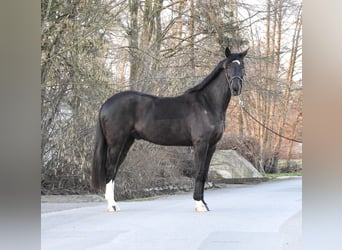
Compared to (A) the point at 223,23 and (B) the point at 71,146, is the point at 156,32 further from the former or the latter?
(B) the point at 71,146

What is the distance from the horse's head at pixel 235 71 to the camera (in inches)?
130

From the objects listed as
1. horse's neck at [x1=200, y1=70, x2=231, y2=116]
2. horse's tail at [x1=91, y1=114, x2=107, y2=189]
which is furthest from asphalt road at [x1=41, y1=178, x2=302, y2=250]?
horse's neck at [x1=200, y1=70, x2=231, y2=116]

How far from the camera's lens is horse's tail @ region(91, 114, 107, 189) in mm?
3414

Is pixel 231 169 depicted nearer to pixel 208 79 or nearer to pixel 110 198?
pixel 208 79

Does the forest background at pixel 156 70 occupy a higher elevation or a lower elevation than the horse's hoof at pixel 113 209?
higher

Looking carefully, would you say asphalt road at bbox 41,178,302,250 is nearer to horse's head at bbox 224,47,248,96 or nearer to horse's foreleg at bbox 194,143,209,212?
horse's foreleg at bbox 194,143,209,212

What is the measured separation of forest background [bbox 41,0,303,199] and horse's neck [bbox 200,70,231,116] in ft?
0.21

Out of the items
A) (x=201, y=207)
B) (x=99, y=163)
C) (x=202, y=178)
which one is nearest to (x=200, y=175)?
(x=202, y=178)

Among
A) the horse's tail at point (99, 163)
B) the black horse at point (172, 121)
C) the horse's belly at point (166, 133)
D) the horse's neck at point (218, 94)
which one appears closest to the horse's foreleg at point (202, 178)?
the black horse at point (172, 121)

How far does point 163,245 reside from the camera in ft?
Result: 10.3

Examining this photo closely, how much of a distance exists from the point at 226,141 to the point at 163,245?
0.77 m

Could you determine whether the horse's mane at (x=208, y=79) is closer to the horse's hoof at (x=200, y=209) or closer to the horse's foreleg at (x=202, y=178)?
the horse's foreleg at (x=202, y=178)

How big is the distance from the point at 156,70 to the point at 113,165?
0.70m

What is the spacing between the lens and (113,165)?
340 centimetres
